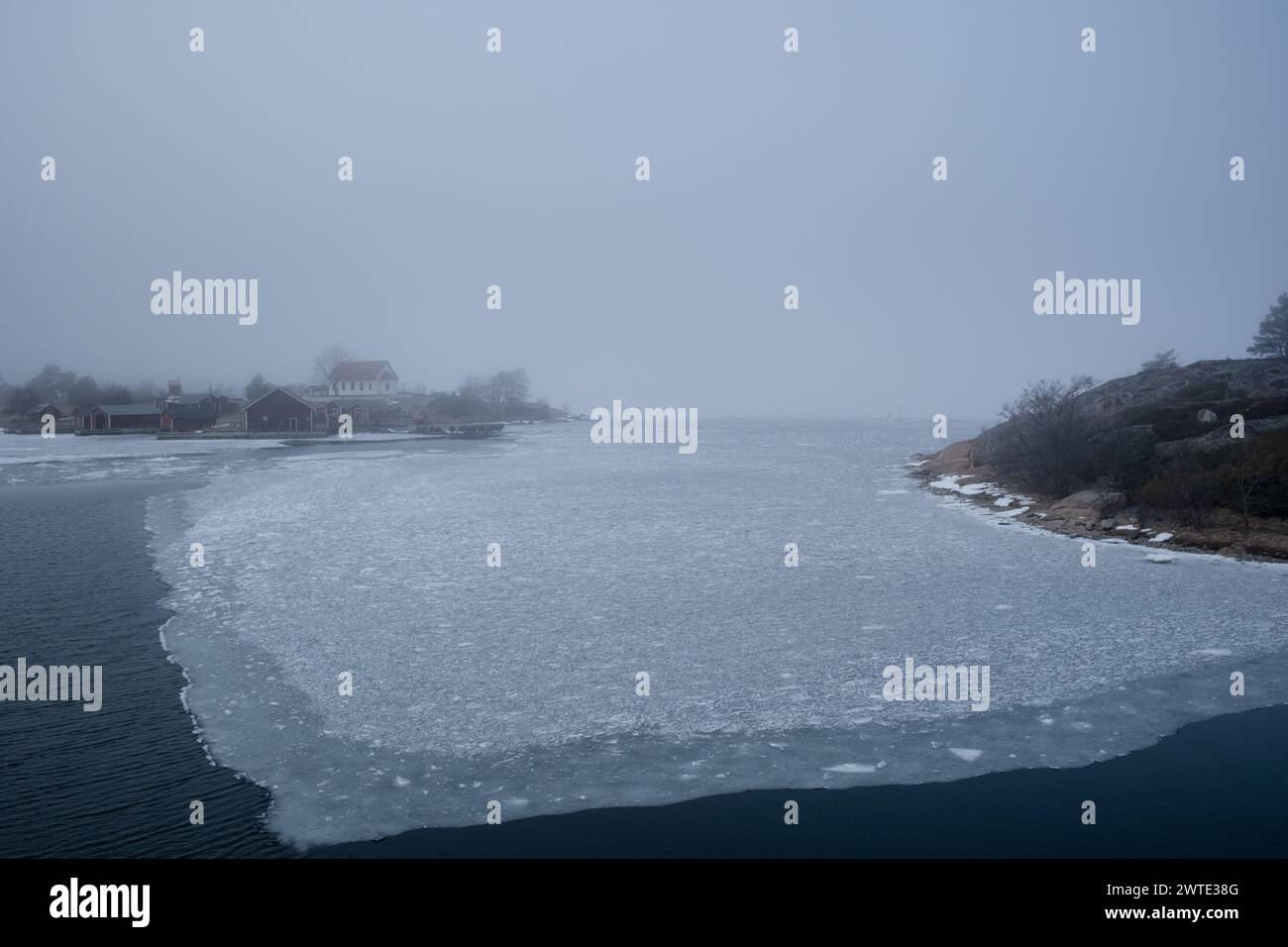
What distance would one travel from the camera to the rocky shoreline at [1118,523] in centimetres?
1978

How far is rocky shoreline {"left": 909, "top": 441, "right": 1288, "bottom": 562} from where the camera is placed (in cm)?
1978

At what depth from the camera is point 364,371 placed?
372 feet

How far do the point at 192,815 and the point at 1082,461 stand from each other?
28.6m

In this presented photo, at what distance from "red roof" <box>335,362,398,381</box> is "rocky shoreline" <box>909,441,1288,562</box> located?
3664 inches

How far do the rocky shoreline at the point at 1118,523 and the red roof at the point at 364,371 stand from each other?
93.1 meters

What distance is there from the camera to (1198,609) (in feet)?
47.1
